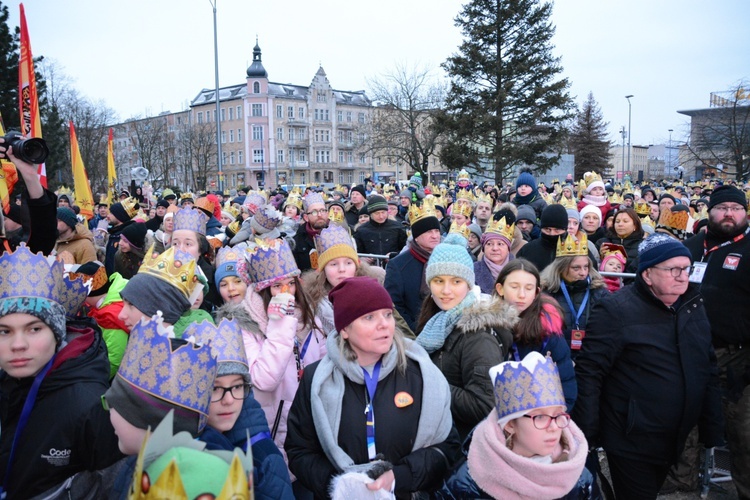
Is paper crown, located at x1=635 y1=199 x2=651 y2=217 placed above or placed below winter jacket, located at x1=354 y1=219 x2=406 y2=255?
above

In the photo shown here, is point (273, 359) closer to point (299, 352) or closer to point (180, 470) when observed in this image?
point (299, 352)

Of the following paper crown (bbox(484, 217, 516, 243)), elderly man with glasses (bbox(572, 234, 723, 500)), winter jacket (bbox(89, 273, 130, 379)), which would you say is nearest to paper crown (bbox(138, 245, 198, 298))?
winter jacket (bbox(89, 273, 130, 379))

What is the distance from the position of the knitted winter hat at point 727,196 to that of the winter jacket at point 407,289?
2.76 m

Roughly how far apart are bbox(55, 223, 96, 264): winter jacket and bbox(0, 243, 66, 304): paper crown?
14.0ft

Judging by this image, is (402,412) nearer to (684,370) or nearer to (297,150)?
(684,370)

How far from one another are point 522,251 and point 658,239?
288 centimetres

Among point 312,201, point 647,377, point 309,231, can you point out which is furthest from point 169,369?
point 312,201

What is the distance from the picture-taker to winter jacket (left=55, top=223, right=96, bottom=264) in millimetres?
6590

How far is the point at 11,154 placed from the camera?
346 cm

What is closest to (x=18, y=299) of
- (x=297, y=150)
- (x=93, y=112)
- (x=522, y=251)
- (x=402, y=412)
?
(x=402, y=412)

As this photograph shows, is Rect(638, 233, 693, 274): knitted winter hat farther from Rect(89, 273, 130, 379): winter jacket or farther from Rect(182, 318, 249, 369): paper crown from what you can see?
Rect(89, 273, 130, 379): winter jacket

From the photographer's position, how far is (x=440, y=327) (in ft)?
11.2

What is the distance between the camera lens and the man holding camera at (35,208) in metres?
3.45

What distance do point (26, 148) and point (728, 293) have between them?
5336 mm
